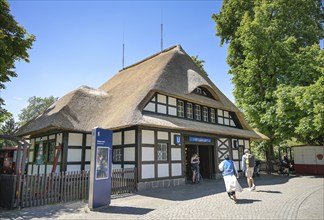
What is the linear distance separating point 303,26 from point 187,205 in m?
19.8

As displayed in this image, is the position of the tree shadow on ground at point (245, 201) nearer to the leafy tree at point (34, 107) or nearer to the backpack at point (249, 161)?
the backpack at point (249, 161)

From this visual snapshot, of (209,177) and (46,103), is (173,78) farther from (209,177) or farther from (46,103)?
(46,103)

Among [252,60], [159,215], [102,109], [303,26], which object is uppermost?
[303,26]

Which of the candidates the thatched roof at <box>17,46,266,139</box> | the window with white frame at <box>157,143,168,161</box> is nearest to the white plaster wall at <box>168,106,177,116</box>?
the thatched roof at <box>17,46,266,139</box>

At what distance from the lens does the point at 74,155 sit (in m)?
13.2

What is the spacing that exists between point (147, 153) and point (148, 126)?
1.38m

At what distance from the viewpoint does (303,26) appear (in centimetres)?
2019

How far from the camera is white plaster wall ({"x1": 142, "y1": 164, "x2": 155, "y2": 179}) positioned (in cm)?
1135

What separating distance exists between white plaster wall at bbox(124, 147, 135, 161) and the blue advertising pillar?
3.32 metres

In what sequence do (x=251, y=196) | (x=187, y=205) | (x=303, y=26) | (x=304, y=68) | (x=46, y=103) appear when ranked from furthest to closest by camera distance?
(x=46, y=103) < (x=303, y=26) < (x=304, y=68) < (x=251, y=196) < (x=187, y=205)

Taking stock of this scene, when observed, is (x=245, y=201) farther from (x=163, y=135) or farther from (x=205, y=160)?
(x=205, y=160)

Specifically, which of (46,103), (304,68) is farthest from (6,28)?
(46,103)

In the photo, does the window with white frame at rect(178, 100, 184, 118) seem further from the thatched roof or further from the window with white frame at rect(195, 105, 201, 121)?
the window with white frame at rect(195, 105, 201, 121)

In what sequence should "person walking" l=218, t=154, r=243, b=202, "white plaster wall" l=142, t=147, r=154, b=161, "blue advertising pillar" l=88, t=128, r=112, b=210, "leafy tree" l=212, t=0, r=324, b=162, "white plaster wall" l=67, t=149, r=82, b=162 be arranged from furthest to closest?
"leafy tree" l=212, t=0, r=324, b=162 → "white plaster wall" l=67, t=149, r=82, b=162 → "white plaster wall" l=142, t=147, r=154, b=161 → "person walking" l=218, t=154, r=243, b=202 → "blue advertising pillar" l=88, t=128, r=112, b=210
